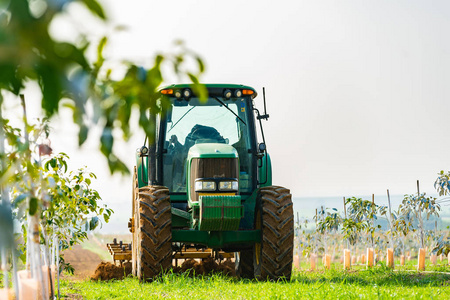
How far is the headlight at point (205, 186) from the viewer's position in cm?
737

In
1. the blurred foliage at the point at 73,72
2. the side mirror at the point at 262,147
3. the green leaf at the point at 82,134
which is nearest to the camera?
the blurred foliage at the point at 73,72

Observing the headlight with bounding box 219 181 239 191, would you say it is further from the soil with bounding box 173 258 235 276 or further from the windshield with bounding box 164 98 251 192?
the soil with bounding box 173 258 235 276

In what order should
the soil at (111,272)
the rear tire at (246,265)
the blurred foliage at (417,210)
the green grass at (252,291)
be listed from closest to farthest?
the green grass at (252,291) → the rear tire at (246,265) → the soil at (111,272) → the blurred foliage at (417,210)

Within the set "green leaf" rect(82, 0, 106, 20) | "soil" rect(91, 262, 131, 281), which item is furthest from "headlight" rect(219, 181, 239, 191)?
"green leaf" rect(82, 0, 106, 20)

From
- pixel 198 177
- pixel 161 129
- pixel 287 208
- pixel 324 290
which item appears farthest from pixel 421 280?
pixel 161 129

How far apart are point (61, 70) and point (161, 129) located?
22.4 feet

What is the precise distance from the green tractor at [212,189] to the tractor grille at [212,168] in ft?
0.04

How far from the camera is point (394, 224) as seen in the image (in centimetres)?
1608

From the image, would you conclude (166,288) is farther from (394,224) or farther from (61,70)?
(394,224)

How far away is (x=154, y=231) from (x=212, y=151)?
1.25 metres

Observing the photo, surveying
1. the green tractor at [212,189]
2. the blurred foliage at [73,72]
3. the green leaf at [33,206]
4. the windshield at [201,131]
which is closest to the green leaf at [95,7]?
the blurred foliage at [73,72]

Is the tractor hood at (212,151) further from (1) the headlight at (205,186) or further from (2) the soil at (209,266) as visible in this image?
(2) the soil at (209,266)

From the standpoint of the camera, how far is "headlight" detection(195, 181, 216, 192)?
7.37 meters

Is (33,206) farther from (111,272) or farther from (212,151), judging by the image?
(111,272)
